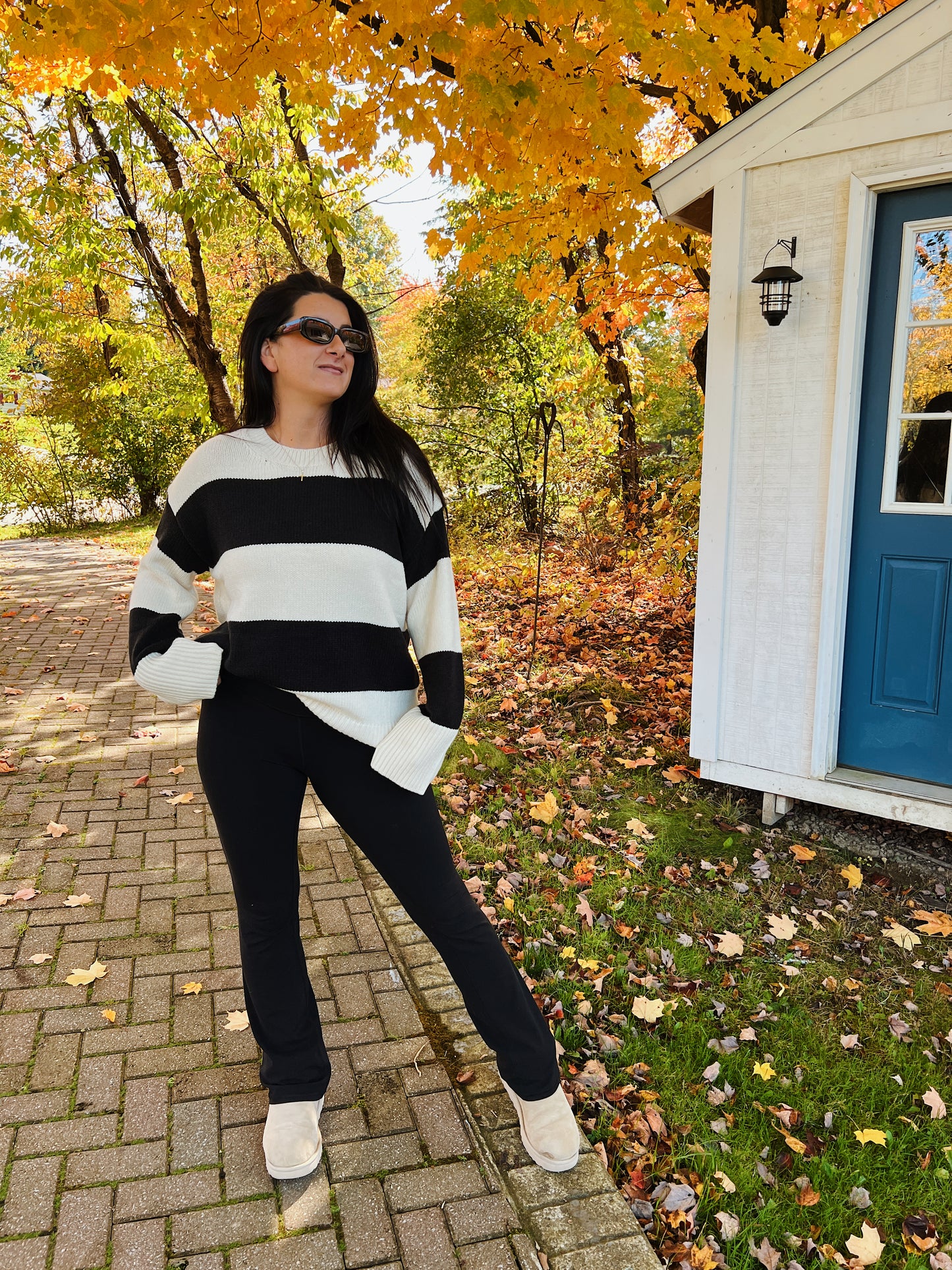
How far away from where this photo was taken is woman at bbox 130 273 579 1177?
6.63 feet

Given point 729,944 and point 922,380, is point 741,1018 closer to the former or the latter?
point 729,944

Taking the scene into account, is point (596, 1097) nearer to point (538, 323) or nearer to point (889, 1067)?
point (889, 1067)

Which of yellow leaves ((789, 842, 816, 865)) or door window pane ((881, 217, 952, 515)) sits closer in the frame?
door window pane ((881, 217, 952, 515))

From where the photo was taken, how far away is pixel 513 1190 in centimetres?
221

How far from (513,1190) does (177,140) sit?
11660 mm

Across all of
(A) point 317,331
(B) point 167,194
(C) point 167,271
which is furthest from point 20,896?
(C) point 167,271

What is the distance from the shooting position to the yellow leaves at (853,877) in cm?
374

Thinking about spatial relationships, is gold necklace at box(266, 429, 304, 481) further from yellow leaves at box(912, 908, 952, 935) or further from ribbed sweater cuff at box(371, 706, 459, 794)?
yellow leaves at box(912, 908, 952, 935)

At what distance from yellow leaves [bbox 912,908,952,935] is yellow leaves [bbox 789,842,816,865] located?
49cm

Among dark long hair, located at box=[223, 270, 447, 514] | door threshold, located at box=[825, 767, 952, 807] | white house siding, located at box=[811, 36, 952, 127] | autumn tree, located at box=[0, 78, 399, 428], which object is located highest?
autumn tree, located at box=[0, 78, 399, 428]

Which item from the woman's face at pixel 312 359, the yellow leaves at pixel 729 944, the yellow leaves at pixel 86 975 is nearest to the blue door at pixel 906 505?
the yellow leaves at pixel 729 944

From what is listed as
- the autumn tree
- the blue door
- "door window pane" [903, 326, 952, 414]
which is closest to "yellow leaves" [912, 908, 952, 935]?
the blue door

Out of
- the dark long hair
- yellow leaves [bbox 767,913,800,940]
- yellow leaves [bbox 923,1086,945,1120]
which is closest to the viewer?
the dark long hair

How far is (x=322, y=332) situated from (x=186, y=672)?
0.84 meters
